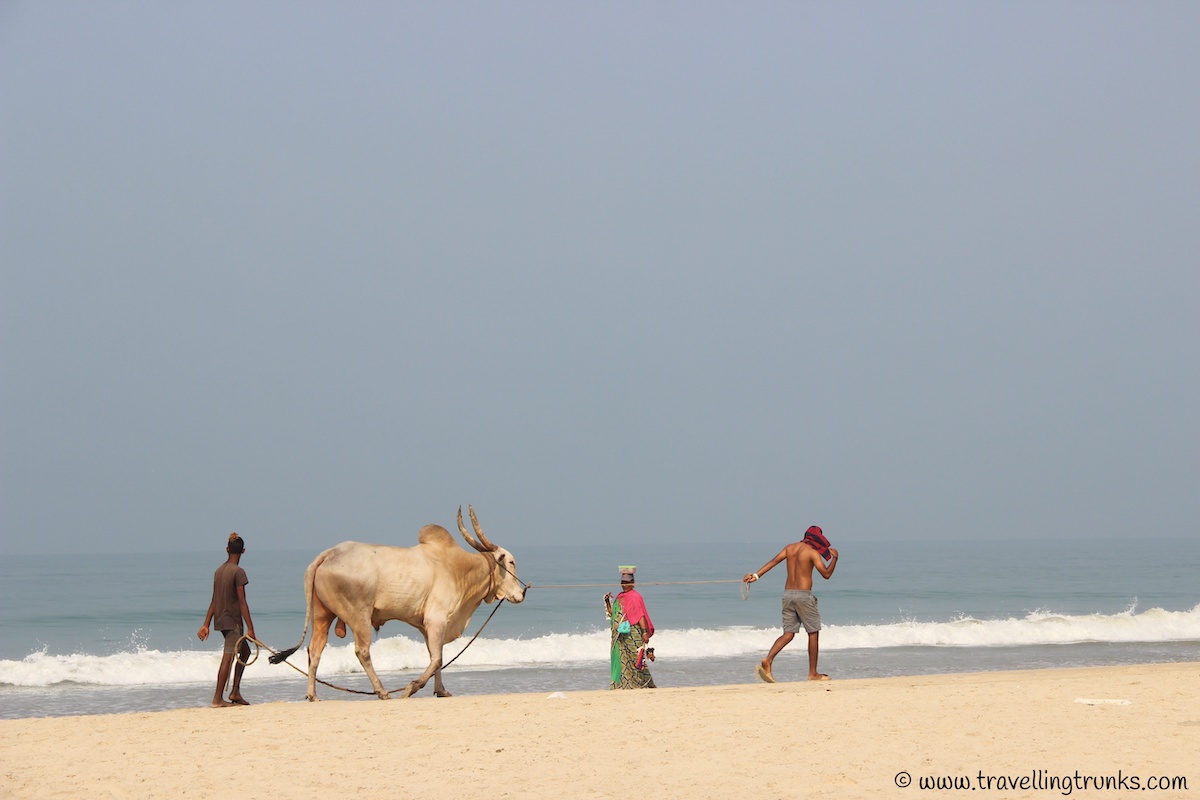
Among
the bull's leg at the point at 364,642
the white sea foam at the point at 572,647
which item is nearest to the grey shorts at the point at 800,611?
the bull's leg at the point at 364,642

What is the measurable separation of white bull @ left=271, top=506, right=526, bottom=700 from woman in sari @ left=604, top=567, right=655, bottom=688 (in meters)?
1.46

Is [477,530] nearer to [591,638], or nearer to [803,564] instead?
[803,564]

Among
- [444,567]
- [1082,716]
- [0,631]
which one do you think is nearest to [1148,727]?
[1082,716]

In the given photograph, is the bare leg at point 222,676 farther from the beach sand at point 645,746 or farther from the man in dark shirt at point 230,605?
the beach sand at point 645,746

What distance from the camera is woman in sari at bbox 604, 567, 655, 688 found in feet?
37.1

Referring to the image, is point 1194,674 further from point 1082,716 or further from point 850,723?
point 850,723

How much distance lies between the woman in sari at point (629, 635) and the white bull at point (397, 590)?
1.46 meters

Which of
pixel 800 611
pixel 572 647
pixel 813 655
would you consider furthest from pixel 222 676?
pixel 572 647

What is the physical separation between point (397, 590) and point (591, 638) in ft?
33.3

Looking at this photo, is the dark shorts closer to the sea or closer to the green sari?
the sea

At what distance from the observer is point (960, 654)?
1881cm

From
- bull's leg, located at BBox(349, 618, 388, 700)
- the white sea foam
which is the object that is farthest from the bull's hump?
the white sea foam

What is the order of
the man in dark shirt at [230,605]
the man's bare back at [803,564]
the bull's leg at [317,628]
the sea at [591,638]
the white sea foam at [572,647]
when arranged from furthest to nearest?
1. the white sea foam at [572,647]
2. the sea at [591,638]
3. the man's bare back at [803,564]
4. the bull's leg at [317,628]
5. the man in dark shirt at [230,605]

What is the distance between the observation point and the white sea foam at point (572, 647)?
17.2 metres
